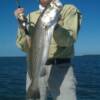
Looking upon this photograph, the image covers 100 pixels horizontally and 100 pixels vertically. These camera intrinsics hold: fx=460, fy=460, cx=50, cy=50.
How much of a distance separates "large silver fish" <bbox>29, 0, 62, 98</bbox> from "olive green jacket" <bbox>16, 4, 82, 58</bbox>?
38 centimetres

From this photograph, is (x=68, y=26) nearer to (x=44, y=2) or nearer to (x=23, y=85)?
(x=44, y=2)

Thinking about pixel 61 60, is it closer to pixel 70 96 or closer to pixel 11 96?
pixel 70 96

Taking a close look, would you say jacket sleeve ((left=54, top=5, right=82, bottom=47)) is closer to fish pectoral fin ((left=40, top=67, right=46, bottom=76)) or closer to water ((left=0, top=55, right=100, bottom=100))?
fish pectoral fin ((left=40, top=67, right=46, bottom=76))

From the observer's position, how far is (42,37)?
875cm

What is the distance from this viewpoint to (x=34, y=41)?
889 centimetres

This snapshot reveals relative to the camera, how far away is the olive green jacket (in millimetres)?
9234

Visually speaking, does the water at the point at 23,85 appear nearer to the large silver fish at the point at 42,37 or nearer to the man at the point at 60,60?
the man at the point at 60,60

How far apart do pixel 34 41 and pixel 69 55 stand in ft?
3.62

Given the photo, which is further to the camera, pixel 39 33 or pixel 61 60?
pixel 61 60

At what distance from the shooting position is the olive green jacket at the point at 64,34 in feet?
30.3

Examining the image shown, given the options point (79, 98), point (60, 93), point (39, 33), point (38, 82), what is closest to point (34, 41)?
point (39, 33)

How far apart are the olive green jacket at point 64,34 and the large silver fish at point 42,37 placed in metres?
0.38

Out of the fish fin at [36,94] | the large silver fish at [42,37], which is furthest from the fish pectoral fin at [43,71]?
the fish fin at [36,94]

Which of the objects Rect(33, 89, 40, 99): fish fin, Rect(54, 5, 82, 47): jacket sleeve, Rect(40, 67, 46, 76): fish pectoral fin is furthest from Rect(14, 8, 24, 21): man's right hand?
Rect(33, 89, 40, 99): fish fin
